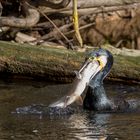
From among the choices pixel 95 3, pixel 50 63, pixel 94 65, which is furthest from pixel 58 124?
pixel 95 3

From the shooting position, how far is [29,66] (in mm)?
8789

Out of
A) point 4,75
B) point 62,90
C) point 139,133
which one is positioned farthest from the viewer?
point 4,75

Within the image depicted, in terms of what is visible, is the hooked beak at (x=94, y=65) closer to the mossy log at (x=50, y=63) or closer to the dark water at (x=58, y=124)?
the dark water at (x=58, y=124)

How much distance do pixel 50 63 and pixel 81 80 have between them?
1.71m

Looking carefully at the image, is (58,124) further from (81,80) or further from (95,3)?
(95,3)

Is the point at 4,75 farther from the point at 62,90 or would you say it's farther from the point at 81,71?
the point at 81,71

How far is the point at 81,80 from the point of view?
7051mm

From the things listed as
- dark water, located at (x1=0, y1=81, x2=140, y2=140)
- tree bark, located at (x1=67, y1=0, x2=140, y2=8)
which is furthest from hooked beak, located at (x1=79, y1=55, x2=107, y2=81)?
tree bark, located at (x1=67, y1=0, x2=140, y2=8)

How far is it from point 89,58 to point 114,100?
0.56 meters

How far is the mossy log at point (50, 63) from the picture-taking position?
8.64 metres

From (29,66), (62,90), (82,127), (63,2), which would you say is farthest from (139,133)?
(63,2)

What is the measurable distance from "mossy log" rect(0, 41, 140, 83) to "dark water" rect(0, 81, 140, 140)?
0.52m

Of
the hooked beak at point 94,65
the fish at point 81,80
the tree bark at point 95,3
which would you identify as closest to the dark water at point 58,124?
the fish at point 81,80

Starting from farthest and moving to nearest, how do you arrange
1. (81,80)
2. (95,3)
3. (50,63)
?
(95,3) < (50,63) < (81,80)
